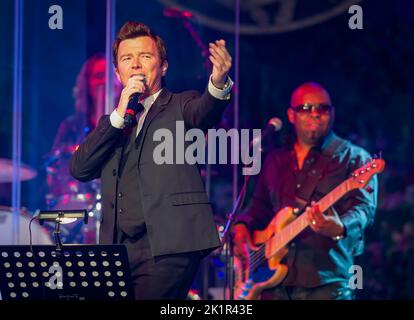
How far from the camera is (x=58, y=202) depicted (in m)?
5.74

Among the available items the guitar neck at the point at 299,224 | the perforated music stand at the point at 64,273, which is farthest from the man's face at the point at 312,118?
the perforated music stand at the point at 64,273

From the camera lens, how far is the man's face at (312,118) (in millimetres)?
5398

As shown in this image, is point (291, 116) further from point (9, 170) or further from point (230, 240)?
point (9, 170)

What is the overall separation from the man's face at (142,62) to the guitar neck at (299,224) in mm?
1855

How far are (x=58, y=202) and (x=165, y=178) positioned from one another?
247 cm

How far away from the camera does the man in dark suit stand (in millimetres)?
3389

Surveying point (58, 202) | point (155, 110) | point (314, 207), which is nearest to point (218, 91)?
point (155, 110)

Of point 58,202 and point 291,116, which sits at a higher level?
A: point 291,116

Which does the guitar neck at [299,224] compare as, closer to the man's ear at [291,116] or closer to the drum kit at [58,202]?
the man's ear at [291,116]

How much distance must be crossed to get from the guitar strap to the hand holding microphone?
2.10 meters

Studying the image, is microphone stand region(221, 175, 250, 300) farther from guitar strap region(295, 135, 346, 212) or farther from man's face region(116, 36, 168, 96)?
man's face region(116, 36, 168, 96)

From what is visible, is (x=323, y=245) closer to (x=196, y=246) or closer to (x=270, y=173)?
(x=270, y=173)

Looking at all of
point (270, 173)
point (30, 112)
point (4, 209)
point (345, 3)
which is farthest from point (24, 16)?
point (345, 3)

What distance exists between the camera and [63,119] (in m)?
6.03
